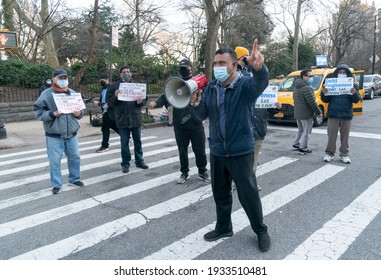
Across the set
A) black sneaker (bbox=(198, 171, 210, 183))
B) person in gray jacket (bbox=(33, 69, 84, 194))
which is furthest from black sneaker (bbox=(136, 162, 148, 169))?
person in gray jacket (bbox=(33, 69, 84, 194))

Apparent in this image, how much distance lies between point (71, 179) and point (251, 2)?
17.7m

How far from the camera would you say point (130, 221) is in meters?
4.03

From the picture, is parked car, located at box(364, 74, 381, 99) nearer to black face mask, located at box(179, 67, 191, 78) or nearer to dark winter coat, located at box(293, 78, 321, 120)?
dark winter coat, located at box(293, 78, 321, 120)

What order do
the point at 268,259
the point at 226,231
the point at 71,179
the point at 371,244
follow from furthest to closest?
the point at 71,179, the point at 226,231, the point at 371,244, the point at 268,259

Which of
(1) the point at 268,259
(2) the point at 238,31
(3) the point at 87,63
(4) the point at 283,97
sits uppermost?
(2) the point at 238,31

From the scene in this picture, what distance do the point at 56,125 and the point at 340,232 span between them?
424 cm

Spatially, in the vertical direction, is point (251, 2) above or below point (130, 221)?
above

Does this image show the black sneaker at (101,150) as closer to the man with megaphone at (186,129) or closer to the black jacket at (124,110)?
the black jacket at (124,110)

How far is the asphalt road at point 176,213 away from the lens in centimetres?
329

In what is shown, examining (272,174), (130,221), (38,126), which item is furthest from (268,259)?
(38,126)

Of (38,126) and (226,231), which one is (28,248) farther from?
(38,126)

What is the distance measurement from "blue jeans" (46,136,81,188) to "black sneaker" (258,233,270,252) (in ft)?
11.3

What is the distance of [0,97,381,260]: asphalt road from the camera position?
3287mm

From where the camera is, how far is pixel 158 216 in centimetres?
415
